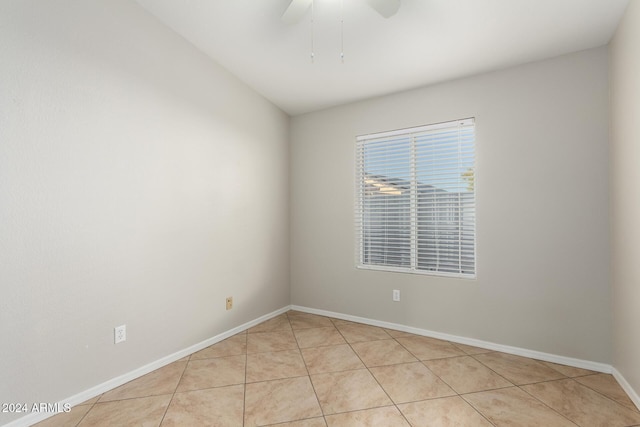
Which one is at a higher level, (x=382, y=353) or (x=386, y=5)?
(x=386, y=5)

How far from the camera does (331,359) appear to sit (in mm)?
2457

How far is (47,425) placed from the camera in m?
1.60

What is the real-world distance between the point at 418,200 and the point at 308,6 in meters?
2.01

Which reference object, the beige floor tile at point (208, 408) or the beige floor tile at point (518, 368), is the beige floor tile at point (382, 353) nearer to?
the beige floor tile at point (518, 368)

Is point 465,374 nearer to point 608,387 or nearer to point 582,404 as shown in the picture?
point 582,404

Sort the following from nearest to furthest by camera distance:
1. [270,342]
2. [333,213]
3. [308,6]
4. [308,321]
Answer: [308,6] → [270,342] → [308,321] → [333,213]

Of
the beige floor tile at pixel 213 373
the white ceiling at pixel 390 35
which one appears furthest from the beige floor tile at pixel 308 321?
the white ceiling at pixel 390 35

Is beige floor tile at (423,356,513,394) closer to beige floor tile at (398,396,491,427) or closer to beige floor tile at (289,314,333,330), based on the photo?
beige floor tile at (398,396,491,427)

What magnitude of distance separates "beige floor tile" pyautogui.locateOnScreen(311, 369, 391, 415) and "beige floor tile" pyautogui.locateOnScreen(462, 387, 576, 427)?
22.6 inches

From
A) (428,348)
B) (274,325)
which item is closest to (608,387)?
(428,348)

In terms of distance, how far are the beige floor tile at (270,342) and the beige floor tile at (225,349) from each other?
0.06 m

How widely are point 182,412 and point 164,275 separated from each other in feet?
3.20

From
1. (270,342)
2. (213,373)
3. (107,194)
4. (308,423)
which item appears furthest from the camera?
(270,342)

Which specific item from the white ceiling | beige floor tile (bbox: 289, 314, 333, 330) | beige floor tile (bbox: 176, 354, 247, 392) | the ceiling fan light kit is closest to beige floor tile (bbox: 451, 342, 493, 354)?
beige floor tile (bbox: 289, 314, 333, 330)
